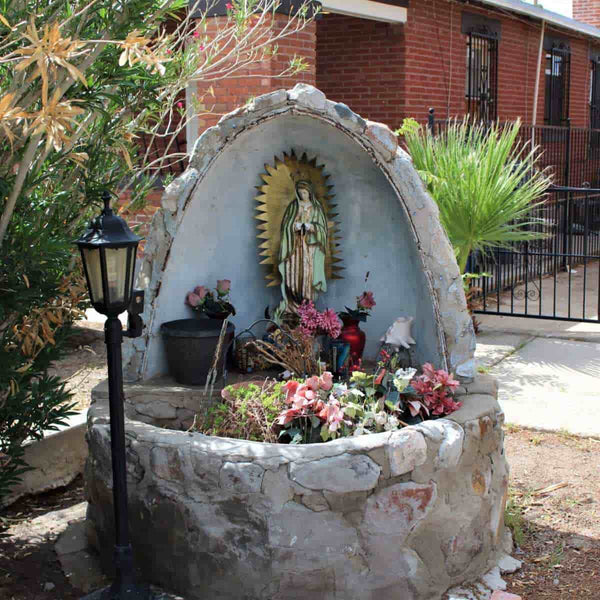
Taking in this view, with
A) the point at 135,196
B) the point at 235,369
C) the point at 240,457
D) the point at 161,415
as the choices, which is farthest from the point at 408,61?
the point at 240,457

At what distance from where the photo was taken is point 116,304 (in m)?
3.27

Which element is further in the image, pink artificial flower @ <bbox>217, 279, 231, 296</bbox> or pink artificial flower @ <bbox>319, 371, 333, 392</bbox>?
pink artificial flower @ <bbox>217, 279, 231, 296</bbox>

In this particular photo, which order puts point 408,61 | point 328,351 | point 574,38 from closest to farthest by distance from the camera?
point 328,351 < point 408,61 < point 574,38

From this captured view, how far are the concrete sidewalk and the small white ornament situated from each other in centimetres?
148

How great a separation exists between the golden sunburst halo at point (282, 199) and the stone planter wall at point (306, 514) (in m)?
1.59

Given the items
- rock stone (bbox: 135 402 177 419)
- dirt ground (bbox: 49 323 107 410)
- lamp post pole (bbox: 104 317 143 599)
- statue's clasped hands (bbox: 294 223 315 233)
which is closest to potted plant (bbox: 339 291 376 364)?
statue's clasped hands (bbox: 294 223 315 233)

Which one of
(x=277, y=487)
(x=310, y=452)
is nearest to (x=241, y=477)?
(x=277, y=487)

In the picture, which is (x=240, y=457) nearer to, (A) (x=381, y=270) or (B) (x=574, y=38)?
(A) (x=381, y=270)

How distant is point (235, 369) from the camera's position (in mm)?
4984

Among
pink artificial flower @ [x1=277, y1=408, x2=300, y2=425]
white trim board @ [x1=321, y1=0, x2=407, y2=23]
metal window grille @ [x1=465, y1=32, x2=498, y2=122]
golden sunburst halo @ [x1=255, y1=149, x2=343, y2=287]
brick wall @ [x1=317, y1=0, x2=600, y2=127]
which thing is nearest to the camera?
pink artificial flower @ [x1=277, y1=408, x2=300, y2=425]

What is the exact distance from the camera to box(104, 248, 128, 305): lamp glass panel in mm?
3195

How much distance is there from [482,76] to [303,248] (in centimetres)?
863

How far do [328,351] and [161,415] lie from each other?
1.02m

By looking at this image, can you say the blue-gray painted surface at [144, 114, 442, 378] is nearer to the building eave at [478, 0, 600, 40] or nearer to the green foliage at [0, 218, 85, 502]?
the green foliage at [0, 218, 85, 502]
